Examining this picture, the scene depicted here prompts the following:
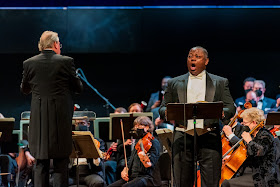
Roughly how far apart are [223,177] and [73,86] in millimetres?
2461

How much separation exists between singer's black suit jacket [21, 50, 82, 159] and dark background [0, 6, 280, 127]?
20.1 feet

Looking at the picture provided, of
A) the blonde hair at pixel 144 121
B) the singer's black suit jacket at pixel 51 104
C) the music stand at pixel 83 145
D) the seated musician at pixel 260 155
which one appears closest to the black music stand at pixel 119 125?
the blonde hair at pixel 144 121

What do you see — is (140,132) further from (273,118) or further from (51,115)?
(51,115)

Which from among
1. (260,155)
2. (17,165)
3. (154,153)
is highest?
(260,155)

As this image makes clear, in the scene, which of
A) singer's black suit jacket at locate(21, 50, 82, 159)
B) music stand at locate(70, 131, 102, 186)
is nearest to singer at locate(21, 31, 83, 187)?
singer's black suit jacket at locate(21, 50, 82, 159)

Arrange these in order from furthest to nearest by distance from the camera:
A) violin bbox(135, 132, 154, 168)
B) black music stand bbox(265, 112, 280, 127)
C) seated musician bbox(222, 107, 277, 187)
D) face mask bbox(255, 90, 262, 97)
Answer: face mask bbox(255, 90, 262, 97) < violin bbox(135, 132, 154, 168) < black music stand bbox(265, 112, 280, 127) < seated musician bbox(222, 107, 277, 187)

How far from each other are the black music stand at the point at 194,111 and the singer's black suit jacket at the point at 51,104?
2.71 feet

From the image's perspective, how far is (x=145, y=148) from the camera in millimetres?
6633

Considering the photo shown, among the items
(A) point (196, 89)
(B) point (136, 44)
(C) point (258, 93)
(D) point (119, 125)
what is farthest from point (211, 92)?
(B) point (136, 44)

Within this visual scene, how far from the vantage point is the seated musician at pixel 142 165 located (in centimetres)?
657

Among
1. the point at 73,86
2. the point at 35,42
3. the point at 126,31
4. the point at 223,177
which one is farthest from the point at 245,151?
the point at 35,42

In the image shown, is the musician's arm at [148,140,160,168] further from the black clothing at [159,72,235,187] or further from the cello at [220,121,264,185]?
the black clothing at [159,72,235,187]

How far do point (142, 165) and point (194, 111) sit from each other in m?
2.58

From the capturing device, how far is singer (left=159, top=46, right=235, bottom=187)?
435cm
